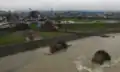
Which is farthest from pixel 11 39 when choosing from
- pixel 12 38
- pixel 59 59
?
pixel 59 59

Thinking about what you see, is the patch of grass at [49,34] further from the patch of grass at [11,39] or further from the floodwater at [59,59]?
the patch of grass at [11,39]

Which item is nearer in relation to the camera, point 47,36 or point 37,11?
point 37,11

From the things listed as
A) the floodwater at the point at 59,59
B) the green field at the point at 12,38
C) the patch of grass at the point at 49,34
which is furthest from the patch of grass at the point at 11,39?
the patch of grass at the point at 49,34

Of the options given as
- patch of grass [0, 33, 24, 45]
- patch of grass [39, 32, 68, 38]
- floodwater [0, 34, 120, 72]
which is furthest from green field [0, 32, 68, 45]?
patch of grass [39, 32, 68, 38]

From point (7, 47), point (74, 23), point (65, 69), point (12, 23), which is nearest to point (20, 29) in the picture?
point (12, 23)

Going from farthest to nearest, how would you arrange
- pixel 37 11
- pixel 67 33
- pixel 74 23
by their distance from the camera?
pixel 67 33 < pixel 74 23 < pixel 37 11

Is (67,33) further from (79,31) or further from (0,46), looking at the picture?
(0,46)

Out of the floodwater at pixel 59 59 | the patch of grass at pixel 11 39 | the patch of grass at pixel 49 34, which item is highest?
the patch of grass at pixel 11 39

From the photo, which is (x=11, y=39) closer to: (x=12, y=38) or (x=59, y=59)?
(x=12, y=38)
